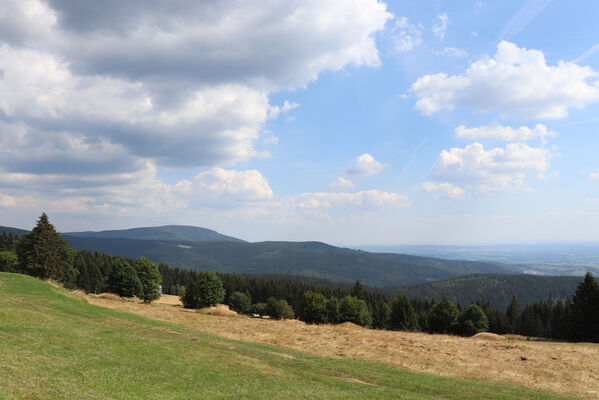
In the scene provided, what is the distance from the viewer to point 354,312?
273 ft

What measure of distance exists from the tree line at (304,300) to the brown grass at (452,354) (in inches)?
1309

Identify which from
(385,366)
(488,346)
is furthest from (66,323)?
(488,346)

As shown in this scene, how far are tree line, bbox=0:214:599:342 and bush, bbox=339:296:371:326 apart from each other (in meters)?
0.26

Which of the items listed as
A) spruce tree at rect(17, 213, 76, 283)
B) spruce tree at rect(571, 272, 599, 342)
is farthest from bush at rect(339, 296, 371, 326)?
spruce tree at rect(17, 213, 76, 283)

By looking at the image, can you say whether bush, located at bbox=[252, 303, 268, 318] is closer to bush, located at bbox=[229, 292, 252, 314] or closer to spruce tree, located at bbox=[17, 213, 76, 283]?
bush, located at bbox=[229, 292, 252, 314]

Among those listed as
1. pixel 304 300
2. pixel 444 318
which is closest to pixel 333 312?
pixel 304 300

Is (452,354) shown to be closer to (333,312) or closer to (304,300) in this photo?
(333,312)

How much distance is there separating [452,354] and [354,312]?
53.6 meters

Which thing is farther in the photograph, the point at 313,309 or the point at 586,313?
the point at 313,309

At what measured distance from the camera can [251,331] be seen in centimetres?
3947

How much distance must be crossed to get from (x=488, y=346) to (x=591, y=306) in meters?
34.9

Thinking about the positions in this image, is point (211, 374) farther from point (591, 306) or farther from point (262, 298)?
point (262, 298)

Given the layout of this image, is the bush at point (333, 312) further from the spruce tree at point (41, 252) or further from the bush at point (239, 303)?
the spruce tree at point (41, 252)

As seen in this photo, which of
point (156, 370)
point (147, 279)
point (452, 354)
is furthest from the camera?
point (147, 279)
